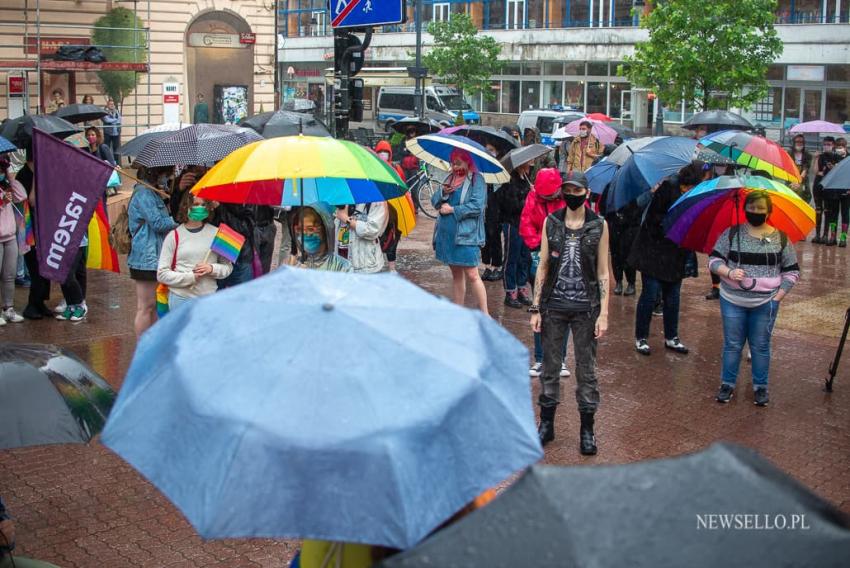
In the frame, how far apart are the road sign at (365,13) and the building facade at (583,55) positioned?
113 feet

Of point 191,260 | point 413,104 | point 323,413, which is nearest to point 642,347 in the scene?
point 191,260

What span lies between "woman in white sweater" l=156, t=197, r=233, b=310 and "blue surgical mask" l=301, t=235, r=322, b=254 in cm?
113

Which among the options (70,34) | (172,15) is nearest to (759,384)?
(70,34)

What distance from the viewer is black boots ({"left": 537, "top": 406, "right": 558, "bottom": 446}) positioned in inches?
290

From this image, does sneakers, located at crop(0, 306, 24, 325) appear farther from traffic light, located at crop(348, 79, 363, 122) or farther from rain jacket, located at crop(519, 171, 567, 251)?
rain jacket, located at crop(519, 171, 567, 251)

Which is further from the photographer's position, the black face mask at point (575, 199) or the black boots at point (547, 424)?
the black boots at point (547, 424)

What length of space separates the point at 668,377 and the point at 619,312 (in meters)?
2.63

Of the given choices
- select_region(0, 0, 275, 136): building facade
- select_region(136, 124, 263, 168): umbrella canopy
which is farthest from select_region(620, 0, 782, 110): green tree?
select_region(136, 124, 263, 168): umbrella canopy

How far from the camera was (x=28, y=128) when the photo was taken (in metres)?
12.8

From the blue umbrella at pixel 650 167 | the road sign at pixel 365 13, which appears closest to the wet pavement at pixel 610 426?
the blue umbrella at pixel 650 167

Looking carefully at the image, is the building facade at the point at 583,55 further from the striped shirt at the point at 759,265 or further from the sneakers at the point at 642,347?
the striped shirt at the point at 759,265

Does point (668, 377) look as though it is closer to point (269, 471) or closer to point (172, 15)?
point (269, 471)

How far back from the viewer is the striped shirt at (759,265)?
8125mm

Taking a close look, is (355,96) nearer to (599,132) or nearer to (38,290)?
(38,290)
